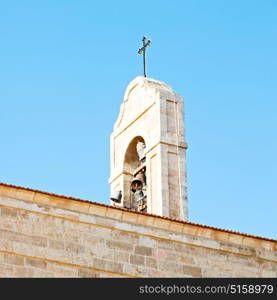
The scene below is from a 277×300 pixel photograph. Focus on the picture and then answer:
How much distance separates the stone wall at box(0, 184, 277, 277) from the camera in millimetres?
23938

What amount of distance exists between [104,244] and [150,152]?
606cm

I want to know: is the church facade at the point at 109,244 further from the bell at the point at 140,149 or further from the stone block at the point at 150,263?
the bell at the point at 140,149

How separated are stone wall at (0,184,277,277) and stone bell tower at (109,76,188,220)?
3803 millimetres

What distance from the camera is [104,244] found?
24578 millimetres

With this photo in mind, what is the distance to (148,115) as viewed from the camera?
3091 cm

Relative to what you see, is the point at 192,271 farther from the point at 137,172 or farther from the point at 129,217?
the point at 137,172

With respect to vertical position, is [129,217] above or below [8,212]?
above

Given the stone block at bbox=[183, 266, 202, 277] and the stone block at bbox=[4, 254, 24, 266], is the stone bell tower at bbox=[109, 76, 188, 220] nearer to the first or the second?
the stone block at bbox=[183, 266, 202, 277]

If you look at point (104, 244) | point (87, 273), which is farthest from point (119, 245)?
point (87, 273)

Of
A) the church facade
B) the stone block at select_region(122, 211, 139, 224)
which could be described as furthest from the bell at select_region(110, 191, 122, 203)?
the stone block at select_region(122, 211, 139, 224)
